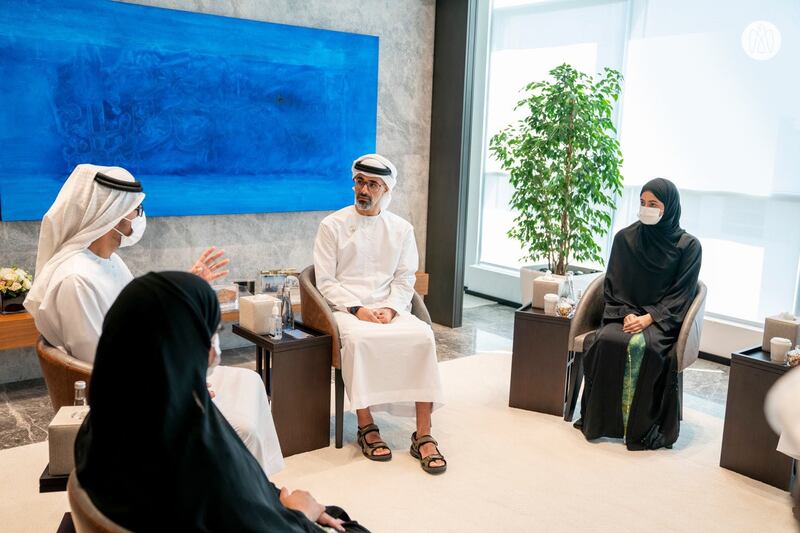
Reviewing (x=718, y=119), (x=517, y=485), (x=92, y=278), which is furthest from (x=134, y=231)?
(x=718, y=119)

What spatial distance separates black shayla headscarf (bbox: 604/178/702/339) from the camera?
4.24 m

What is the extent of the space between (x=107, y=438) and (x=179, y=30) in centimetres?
391

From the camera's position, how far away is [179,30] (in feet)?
16.1

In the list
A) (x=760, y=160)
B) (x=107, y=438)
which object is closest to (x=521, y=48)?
(x=760, y=160)

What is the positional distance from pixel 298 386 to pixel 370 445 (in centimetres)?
49

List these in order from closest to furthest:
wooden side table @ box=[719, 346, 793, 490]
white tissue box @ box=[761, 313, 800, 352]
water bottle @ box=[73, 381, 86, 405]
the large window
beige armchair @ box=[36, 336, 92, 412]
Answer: water bottle @ box=[73, 381, 86, 405] → beige armchair @ box=[36, 336, 92, 412] → wooden side table @ box=[719, 346, 793, 490] → white tissue box @ box=[761, 313, 800, 352] → the large window

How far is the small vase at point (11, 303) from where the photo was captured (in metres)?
4.41

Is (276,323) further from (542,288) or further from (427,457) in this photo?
(542,288)

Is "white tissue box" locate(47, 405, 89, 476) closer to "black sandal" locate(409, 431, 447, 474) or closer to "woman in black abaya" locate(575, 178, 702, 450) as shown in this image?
"black sandal" locate(409, 431, 447, 474)

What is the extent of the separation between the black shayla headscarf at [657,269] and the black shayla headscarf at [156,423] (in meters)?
3.18

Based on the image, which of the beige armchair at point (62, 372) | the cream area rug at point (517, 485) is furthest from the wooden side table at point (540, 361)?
the beige armchair at point (62, 372)

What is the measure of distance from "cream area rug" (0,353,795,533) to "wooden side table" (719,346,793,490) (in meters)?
0.07

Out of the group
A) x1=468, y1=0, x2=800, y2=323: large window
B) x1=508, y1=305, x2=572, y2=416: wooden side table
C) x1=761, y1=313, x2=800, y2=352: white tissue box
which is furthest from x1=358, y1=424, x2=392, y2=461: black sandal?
x1=468, y1=0, x2=800, y2=323: large window

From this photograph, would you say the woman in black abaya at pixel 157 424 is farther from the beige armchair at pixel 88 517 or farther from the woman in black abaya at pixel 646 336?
the woman in black abaya at pixel 646 336
